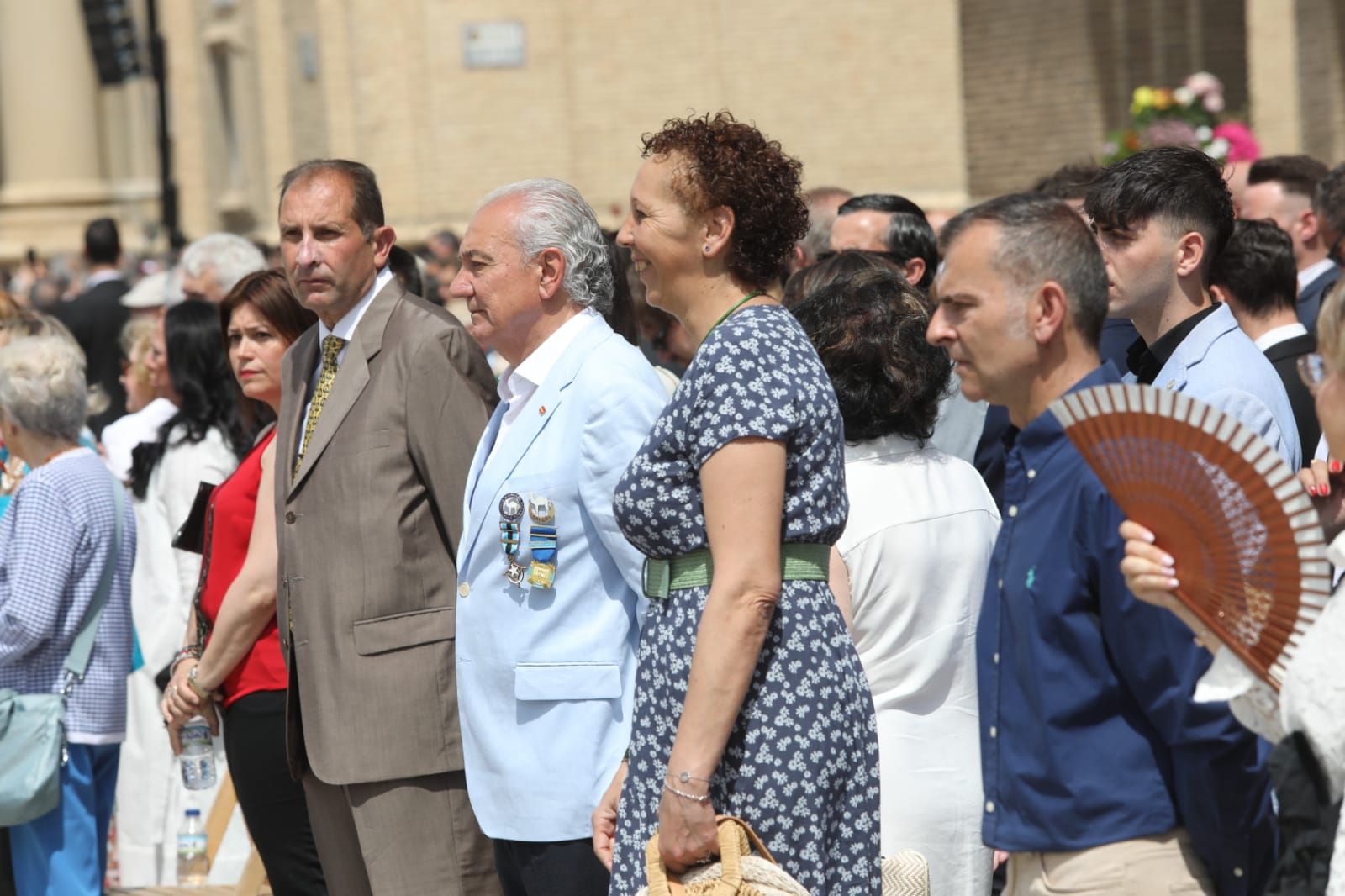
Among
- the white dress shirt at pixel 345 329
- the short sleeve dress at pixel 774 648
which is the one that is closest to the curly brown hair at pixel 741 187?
the short sleeve dress at pixel 774 648

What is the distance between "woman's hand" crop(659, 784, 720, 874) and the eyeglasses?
51.3 inches

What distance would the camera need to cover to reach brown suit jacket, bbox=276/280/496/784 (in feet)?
15.8

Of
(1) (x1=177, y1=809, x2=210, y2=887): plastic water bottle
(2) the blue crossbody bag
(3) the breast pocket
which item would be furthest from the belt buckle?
(1) (x1=177, y1=809, x2=210, y2=887): plastic water bottle

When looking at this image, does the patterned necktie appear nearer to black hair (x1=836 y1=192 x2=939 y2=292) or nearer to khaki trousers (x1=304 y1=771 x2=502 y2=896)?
khaki trousers (x1=304 y1=771 x2=502 y2=896)

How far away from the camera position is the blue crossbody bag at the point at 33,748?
239 inches

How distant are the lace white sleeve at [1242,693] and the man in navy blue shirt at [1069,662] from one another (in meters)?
0.10

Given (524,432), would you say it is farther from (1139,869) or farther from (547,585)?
(1139,869)

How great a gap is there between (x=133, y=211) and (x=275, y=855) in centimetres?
2573

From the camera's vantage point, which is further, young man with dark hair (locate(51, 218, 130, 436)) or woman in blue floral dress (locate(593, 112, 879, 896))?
young man with dark hair (locate(51, 218, 130, 436))

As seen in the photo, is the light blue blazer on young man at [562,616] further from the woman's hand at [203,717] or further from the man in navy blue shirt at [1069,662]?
the woman's hand at [203,717]

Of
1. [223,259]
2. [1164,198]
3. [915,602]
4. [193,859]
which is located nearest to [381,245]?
[915,602]

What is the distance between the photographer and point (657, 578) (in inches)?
145

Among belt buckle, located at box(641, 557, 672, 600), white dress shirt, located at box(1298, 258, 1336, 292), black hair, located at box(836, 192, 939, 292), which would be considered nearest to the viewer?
belt buckle, located at box(641, 557, 672, 600)

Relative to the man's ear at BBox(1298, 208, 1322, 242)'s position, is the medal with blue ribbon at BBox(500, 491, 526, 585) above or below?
below
